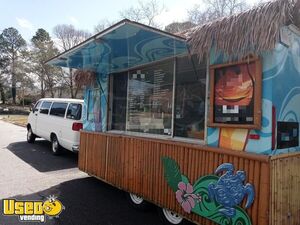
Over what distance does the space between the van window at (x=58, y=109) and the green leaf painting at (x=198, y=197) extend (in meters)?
5.70

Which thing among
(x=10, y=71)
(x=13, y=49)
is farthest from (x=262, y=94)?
(x=13, y=49)

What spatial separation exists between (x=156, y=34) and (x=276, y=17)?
4.64 ft

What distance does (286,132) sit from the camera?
136 inches

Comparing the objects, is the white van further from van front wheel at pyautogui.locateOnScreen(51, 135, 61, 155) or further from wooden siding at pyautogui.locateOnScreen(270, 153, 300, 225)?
wooden siding at pyautogui.locateOnScreen(270, 153, 300, 225)

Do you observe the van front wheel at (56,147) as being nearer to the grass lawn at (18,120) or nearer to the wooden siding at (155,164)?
the wooden siding at (155,164)

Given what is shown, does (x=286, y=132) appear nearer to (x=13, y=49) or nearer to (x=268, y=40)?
(x=268, y=40)

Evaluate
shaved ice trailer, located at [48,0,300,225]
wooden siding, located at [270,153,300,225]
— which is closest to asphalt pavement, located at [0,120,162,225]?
shaved ice trailer, located at [48,0,300,225]

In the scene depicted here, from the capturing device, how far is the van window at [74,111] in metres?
8.48

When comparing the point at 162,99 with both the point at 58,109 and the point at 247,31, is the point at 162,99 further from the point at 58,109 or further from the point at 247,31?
the point at 58,109

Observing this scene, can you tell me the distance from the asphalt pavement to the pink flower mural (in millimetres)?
654

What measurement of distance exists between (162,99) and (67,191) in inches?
110

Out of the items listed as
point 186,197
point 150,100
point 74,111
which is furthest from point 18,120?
point 186,197

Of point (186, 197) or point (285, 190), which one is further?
point (186, 197)

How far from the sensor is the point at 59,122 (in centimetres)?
930
